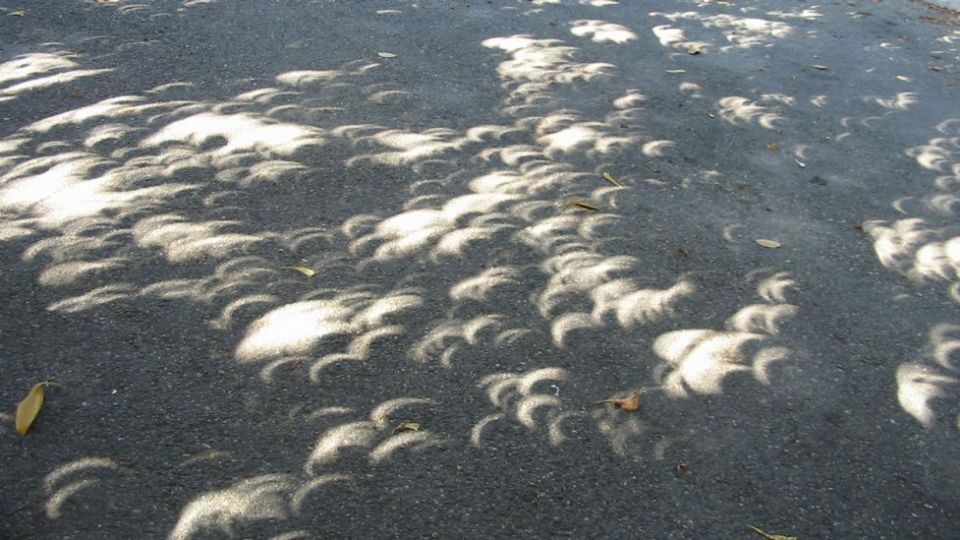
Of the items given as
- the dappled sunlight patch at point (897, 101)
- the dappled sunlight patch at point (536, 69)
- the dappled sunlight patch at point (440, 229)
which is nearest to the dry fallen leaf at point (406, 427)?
the dappled sunlight patch at point (440, 229)

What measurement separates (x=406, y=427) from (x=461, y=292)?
0.86m

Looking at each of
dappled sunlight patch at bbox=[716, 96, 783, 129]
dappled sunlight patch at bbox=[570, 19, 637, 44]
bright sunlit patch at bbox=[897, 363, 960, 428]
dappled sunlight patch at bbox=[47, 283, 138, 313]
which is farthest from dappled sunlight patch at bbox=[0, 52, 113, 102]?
bright sunlit patch at bbox=[897, 363, 960, 428]

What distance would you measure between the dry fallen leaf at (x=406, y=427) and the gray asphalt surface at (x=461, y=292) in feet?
0.10

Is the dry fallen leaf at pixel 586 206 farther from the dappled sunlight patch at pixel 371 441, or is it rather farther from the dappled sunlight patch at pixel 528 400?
the dappled sunlight patch at pixel 371 441

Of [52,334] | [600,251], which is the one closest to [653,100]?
[600,251]

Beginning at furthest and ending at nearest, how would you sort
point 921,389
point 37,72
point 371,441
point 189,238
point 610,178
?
point 37,72
point 610,178
point 189,238
point 921,389
point 371,441

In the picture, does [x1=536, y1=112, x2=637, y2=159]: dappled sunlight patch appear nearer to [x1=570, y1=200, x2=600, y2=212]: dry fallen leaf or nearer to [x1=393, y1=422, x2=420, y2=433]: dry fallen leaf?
[x1=570, y1=200, x2=600, y2=212]: dry fallen leaf

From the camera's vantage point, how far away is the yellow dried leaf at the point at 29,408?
2.85 metres

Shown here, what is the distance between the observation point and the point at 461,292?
12.1 ft

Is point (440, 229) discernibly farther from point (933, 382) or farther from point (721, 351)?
point (933, 382)

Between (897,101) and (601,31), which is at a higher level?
(601,31)

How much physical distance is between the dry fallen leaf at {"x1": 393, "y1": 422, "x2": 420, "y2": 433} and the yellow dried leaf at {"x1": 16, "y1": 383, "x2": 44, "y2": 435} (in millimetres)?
1161

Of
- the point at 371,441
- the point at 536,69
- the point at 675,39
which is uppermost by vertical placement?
the point at 371,441

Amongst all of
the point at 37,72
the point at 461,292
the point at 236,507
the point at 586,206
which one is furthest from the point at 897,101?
the point at 37,72
